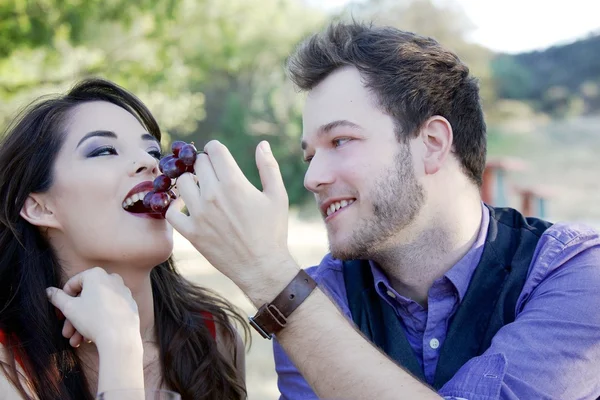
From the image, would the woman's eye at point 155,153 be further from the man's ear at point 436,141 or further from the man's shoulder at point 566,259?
the man's shoulder at point 566,259

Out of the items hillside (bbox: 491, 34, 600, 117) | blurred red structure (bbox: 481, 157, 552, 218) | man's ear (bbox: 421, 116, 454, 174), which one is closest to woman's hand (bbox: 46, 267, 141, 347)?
man's ear (bbox: 421, 116, 454, 174)

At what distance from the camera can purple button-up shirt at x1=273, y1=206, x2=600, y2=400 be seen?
2.37 metres

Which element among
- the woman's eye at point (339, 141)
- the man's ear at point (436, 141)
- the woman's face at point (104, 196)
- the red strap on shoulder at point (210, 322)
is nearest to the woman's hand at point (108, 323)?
the woman's face at point (104, 196)

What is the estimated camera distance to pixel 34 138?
306 cm

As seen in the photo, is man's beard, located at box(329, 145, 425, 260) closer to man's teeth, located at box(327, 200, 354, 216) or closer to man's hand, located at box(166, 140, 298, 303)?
man's teeth, located at box(327, 200, 354, 216)

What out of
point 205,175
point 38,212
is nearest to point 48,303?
point 38,212

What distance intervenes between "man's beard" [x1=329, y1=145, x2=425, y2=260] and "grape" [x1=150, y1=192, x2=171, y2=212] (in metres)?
0.73

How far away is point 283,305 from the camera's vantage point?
2252 millimetres

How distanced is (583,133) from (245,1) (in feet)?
113

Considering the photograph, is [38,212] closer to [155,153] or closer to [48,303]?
[48,303]

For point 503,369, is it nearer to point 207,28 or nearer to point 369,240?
point 369,240

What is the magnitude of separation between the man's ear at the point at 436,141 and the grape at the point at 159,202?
116 cm

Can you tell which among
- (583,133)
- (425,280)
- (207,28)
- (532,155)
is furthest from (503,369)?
(583,133)

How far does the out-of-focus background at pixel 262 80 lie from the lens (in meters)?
10.8
